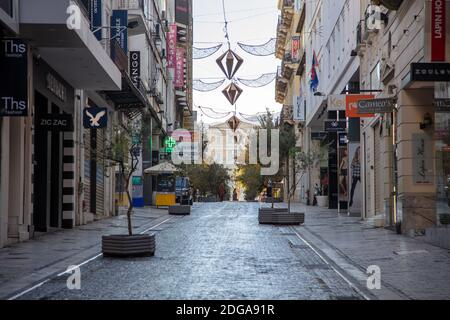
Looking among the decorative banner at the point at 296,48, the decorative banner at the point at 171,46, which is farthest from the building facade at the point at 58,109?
the decorative banner at the point at 171,46

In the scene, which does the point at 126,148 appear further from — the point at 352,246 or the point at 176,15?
the point at 176,15

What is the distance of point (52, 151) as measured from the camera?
79.5 ft

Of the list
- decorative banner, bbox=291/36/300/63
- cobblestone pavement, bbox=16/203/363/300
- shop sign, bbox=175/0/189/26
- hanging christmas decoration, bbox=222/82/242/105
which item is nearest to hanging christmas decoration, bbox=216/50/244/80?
hanging christmas decoration, bbox=222/82/242/105

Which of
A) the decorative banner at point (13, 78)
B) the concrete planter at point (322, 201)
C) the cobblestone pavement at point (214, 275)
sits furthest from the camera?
the concrete planter at point (322, 201)

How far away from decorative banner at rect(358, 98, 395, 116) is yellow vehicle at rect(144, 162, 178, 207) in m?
21.3

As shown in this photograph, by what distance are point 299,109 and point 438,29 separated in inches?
1594

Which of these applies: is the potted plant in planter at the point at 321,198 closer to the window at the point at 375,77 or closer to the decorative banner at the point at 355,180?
the decorative banner at the point at 355,180

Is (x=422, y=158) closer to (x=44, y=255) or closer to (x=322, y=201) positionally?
(x=44, y=255)

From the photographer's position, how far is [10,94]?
15.9 m

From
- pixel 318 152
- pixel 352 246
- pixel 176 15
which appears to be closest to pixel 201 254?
pixel 352 246

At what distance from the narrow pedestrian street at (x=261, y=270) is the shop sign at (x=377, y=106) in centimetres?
354

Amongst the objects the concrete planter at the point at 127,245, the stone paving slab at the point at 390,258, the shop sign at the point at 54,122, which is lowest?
the stone paving slab at the point at 390,258

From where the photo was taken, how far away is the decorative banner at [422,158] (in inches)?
788
